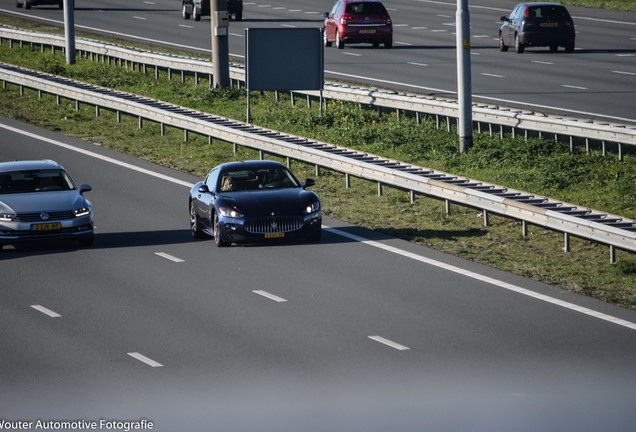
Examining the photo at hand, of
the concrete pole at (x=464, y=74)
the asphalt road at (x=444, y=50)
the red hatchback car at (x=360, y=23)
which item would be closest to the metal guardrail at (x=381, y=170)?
the concrete pole at (x=464, y=74)

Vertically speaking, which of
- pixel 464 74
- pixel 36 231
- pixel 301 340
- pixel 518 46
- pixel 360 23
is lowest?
pixel 301 340

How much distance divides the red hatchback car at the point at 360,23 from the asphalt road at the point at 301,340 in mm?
28950

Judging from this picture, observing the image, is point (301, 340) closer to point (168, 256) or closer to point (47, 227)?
point (168, 256)

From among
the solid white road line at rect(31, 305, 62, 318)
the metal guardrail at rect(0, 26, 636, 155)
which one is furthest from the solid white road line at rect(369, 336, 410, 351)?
the metal guardrail at rect(0, 26, 636, 155)

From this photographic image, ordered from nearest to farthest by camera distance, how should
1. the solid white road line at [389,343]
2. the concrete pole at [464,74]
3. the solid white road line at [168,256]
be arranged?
the solid white road line at [389,343]
the solid white road line at [168,256]
the concrete pole at [464,74]

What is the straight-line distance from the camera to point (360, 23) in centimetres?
5134

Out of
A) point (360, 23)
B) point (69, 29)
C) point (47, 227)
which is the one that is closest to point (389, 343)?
point (47, 227)

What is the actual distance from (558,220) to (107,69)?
27.6 m

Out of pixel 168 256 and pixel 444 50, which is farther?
pixel 444 50

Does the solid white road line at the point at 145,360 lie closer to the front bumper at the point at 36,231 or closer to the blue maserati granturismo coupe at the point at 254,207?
the blue maserati granturismo coupe at the point at 254,207

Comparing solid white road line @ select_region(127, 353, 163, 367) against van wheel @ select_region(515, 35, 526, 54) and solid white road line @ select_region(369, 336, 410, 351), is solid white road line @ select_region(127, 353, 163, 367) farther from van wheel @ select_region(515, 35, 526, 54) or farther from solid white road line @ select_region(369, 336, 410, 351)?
van wheel @ select_region(515, 35, 526, 54)

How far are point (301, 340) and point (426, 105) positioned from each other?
17723 millimetres

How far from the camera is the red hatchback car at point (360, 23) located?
167 ft

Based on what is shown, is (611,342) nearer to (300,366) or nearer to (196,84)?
(300,366)
